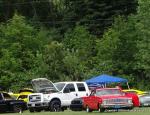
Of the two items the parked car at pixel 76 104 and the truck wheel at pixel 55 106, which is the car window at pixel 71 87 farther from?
the parked car at pixel 76 104

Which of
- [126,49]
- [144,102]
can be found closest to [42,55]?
[126,49]

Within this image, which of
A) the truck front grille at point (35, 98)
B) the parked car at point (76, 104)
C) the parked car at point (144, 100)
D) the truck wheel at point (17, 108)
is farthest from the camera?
the parked car at point (144, 100)

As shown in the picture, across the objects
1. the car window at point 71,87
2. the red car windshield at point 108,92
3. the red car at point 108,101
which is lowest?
the red car at point 108,101

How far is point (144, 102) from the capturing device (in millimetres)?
45750

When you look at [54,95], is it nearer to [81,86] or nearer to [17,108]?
[81,86]

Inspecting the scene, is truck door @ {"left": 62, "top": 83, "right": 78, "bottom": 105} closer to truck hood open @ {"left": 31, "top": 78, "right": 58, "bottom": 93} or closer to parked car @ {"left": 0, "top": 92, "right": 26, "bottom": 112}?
truck hood open @ {"left": 31, "top": 78, "right": 58, "bottom": 93}

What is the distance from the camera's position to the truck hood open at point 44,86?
41.1m

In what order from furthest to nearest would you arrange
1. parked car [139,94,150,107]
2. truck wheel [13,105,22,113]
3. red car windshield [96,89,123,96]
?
parked car [139,94,150,107] → truck wheel [13,105,22,113] → red car windshield [96,89,123,96]

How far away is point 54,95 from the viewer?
40.5 meters

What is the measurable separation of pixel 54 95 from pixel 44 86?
193 centimetres

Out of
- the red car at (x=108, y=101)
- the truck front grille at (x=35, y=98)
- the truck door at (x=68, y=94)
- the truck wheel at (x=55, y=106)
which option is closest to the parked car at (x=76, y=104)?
the truck door at (x=68, y=94)

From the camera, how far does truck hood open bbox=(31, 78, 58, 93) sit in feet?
135

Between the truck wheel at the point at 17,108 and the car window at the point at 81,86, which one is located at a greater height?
the car window at the point at 81,86

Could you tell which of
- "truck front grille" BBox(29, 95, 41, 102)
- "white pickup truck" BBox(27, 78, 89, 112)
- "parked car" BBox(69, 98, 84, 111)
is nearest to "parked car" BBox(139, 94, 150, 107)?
"white pickup truck" BBox(27, 78, 89, 112)
